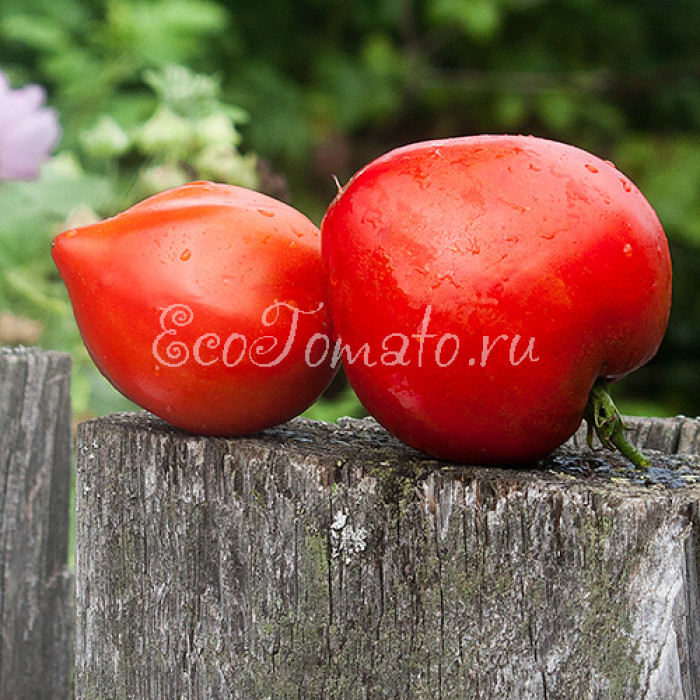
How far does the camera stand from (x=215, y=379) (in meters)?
0.98

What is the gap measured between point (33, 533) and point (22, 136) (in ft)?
2.86

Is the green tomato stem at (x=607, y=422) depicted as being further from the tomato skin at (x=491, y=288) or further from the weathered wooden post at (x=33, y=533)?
the weathered wooden post at (x=33, y=533)

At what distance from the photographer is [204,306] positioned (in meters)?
0.96

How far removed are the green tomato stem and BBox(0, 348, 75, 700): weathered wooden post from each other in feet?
2.81

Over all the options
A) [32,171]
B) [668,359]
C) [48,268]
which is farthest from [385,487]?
[668,359]

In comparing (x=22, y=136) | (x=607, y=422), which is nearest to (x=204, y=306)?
(x=607, y=422)

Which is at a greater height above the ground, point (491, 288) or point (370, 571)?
point (491, 288)

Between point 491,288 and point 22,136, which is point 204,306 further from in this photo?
point 22,136

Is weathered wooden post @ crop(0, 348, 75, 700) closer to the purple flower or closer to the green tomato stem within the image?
the purple flower

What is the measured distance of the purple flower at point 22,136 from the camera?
1.89 m

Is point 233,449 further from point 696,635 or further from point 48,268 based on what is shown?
point 48,268

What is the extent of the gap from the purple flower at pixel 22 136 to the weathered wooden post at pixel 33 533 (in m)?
0.60

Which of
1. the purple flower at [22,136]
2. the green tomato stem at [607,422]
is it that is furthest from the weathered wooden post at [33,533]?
the green tomato stem at [607,422]

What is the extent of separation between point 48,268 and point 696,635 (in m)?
1.86
